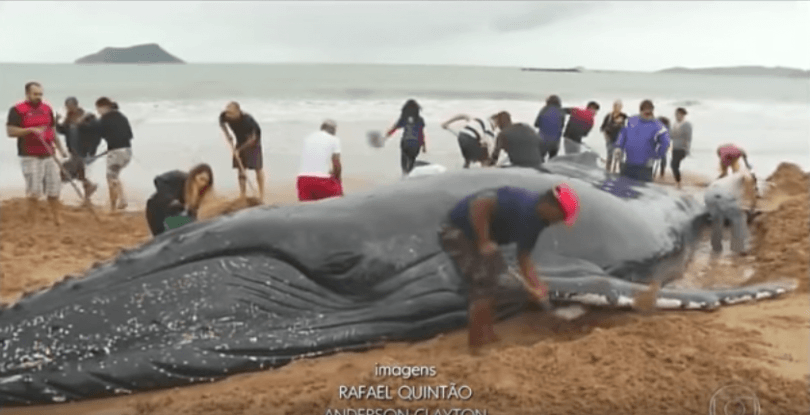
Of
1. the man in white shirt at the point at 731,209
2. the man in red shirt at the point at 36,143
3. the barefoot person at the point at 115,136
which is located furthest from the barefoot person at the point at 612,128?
the man in red shirt at the point at 36,143

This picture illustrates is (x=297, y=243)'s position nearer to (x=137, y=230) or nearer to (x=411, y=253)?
(x=411, y=253)

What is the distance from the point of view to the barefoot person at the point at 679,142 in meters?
6.99

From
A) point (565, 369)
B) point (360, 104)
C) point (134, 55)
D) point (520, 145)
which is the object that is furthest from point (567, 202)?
point (134, 55)

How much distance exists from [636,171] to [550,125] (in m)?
0.99

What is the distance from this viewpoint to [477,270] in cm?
518

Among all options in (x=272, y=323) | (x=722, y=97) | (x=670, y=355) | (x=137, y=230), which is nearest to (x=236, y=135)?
(x=137, y=230)

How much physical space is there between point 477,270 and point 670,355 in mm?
1343

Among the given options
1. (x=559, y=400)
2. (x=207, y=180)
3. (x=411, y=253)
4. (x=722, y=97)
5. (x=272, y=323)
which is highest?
(x=722, y=97)

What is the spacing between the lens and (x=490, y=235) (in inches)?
194

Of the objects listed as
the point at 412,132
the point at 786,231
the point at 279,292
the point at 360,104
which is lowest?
the point at 279,292

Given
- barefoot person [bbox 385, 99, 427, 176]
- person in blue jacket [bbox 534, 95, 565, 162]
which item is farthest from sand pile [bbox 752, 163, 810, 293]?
barefoot person [bbox 385, 99, 427, 176]

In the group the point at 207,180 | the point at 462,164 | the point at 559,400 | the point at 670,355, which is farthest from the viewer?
the point at 462,164

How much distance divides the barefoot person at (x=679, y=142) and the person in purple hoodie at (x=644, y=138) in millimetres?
300

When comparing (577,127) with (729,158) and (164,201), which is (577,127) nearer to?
(729,158)
